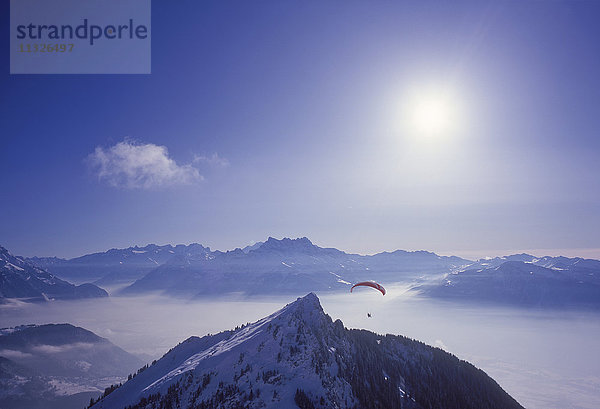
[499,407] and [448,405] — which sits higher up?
[448,405]

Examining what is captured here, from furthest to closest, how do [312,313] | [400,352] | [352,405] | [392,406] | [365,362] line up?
1. [400,352]
2. [312,313]
3. [365,362]
4. [392,406]
5. [352,405]

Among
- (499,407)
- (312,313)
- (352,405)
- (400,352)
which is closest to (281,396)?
(352,405)

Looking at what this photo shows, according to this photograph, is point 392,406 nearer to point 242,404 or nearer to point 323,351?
point 323,351

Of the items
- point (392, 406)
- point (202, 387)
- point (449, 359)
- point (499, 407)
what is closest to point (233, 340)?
point (202, 387)

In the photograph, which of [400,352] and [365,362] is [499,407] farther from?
[365,362]

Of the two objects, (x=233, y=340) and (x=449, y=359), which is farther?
(x=449, y=359)

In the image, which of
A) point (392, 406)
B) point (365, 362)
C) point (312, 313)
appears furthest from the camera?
point (312, 313)

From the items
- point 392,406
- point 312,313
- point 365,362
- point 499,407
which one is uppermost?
point 312,313
